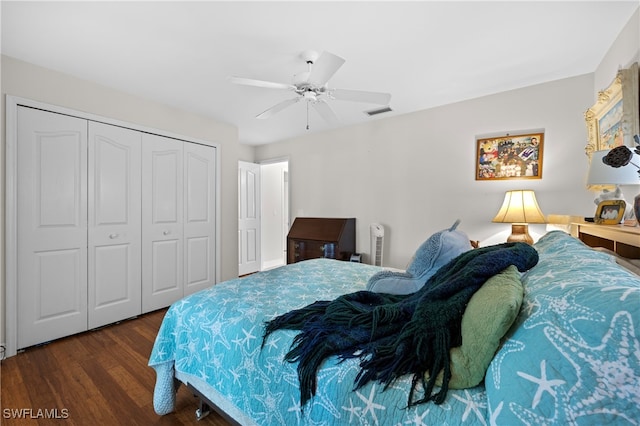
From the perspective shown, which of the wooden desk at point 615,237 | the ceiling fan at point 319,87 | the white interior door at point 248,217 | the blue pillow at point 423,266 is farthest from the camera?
the white interior door at point 248,217

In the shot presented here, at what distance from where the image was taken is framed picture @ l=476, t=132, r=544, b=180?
9.07 feet

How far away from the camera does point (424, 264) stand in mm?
1484

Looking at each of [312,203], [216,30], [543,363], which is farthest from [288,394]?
[312,203]

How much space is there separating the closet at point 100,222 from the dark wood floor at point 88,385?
32 centimetres

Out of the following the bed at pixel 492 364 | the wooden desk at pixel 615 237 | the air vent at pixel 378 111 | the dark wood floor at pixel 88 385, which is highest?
the air vent at pixel 378 111

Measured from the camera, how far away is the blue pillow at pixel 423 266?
1.46 metres

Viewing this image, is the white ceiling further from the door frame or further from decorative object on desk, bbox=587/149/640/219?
decorative object on desk, bbox=587/149/640/219

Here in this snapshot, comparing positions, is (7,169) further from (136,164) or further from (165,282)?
(165,282)

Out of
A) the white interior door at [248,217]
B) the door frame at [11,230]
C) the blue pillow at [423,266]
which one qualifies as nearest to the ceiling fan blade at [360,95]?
the blue pillow at [423,266]

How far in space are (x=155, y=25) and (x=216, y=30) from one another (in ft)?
1.29

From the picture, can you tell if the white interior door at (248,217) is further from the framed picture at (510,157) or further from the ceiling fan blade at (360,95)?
the framed picture at (510,157)

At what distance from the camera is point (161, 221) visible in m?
3.25

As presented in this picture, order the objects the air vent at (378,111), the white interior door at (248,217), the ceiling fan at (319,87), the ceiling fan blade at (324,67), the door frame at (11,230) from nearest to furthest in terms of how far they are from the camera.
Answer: the ceiling fan blade at (324,67) → the ceiling fan at (319,87) → the door frame at (11,230) → the air vent at (378,111) → the white interior door at (248,217)

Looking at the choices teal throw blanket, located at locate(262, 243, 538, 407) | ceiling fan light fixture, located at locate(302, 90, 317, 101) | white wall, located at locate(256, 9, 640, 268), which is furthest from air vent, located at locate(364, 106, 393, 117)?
teal throw blanket, located at locate(262, 243, 538, 407)
